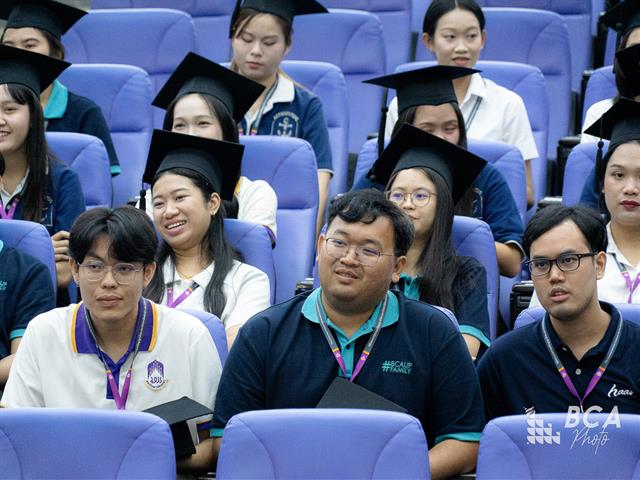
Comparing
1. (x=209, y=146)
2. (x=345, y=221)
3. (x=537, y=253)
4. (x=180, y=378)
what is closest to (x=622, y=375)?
(x=537, y=253)

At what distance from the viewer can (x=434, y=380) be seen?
3.41m

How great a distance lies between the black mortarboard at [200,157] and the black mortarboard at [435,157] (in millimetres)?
521

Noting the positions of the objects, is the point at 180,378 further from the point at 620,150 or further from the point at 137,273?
the point at 620,150

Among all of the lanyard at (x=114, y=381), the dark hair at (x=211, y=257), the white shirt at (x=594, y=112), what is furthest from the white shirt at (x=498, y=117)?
the lanyard at (x=114, y=381)

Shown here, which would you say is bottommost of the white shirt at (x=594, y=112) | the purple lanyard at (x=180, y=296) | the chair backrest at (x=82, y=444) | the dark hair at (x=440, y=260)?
the chair backrest at (x=82, y=444)

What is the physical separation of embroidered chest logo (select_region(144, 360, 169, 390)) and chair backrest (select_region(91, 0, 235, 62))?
3820 mm

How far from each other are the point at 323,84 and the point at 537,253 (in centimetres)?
257

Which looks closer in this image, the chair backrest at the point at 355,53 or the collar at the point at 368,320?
the collar at the point at 368,320

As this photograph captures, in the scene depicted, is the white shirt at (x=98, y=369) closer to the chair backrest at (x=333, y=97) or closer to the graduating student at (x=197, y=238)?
the graduating student at (x=197, y=238)

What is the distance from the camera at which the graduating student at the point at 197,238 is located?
4199mm

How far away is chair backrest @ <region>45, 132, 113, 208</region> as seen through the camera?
16.7ft

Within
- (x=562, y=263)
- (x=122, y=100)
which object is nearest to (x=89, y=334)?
(x=562, y=263)

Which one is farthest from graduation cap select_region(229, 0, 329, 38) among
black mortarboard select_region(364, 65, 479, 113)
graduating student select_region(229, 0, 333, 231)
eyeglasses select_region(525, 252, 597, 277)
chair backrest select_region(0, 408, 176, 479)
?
chair backrest select_region(0, 408, 176, 479)

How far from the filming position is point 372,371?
3.43m
